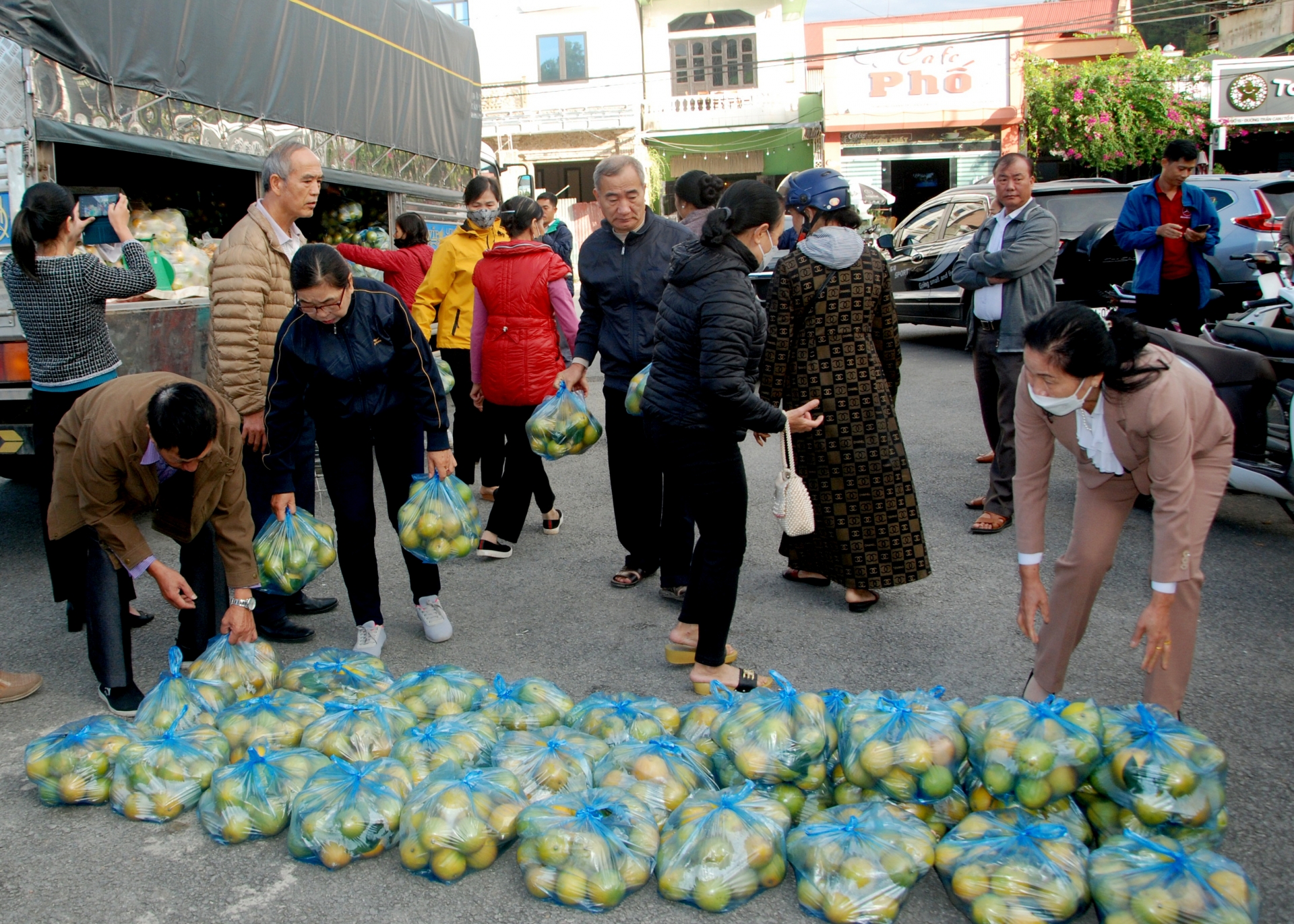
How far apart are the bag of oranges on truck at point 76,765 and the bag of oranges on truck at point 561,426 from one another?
2.29 m

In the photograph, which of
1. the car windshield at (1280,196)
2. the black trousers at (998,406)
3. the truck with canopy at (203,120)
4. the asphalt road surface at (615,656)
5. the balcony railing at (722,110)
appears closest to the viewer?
the asphalt road surface at (615,656)

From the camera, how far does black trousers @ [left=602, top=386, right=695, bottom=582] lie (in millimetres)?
4734

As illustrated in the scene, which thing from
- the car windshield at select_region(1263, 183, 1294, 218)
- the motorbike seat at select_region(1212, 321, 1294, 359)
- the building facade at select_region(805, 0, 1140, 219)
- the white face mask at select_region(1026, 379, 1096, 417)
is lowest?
the white face mask at select_region(1026, 379, 1096, 417)

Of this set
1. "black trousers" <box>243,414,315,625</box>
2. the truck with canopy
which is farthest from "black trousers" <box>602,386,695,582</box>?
the truck with canopy

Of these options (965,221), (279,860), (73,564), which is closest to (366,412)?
(73,564)

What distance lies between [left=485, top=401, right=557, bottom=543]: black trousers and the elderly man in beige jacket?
4.07 feet

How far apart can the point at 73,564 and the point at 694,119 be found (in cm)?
2833

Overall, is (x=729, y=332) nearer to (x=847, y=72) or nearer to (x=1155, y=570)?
(x=1155, y=570)

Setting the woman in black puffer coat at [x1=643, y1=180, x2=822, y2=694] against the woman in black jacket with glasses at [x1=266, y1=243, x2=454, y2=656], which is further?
the woman in black jacket with glasses at [x1=266, y1=243, x2=454, y2=656]

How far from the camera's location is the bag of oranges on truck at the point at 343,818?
2787mm

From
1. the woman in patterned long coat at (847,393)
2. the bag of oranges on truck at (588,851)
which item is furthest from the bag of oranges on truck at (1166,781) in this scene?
the woman in patterned long coat at (847,393)

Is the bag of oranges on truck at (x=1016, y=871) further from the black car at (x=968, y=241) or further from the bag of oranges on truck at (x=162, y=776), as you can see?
the black car at (x=968, y=241)

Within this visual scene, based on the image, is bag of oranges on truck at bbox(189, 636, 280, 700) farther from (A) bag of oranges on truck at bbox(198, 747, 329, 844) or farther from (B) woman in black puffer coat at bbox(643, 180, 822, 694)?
(B) woman in black puffer coat at bbox(643, 180, 822, 694)

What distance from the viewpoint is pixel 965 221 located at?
41.1ft
